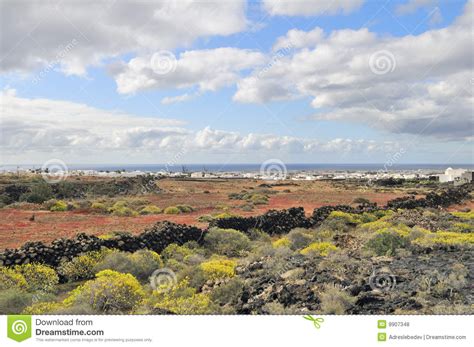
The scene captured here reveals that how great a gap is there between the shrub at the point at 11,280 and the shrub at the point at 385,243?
924cm

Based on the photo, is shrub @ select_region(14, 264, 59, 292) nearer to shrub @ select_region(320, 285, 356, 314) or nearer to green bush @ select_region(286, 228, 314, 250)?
shrub @ select_region(320, 285, 356, 314)

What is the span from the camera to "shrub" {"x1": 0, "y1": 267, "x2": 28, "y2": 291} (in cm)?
976

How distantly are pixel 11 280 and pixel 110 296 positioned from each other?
296cm

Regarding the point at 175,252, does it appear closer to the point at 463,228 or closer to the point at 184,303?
the point at 184,303

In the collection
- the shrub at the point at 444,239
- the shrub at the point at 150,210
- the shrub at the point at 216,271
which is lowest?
the shrub at the point at 216,271

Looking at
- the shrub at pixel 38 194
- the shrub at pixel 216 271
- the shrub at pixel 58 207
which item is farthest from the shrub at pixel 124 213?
the shrub at pixel 216 271

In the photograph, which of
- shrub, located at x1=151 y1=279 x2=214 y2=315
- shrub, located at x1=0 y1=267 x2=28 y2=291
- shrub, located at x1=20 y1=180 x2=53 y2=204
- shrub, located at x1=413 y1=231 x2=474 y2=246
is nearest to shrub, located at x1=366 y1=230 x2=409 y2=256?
shrub, located at x1=413 y1=231 x2=474 y2=246

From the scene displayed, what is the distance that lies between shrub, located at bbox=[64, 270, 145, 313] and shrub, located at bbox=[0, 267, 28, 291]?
6.46 ft

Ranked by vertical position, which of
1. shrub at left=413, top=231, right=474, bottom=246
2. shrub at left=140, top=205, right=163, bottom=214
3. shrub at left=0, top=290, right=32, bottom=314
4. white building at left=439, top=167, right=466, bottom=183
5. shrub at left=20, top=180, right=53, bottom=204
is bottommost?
shrub at left=0, top=290, right=32, bottom=314

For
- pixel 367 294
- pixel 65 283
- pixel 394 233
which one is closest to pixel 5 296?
pixel 65 283

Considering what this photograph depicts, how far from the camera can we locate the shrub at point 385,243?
12.7 metres

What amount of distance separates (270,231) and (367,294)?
12739 millimetres

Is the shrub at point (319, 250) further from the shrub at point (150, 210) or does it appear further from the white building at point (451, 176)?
the white building at point (451, 176)

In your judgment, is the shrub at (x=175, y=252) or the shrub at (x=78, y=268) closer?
the shrub at (x=78, y=268)
